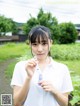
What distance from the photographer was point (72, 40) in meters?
44.6

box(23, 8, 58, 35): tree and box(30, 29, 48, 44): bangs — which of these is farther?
box(23, 8, 58, 35): tree

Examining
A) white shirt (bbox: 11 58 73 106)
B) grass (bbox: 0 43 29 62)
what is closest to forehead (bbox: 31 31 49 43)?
white shirt (bbox: 11 58 73 106)

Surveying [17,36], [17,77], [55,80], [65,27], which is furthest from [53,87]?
[17,36]

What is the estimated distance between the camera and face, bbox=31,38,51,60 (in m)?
2.58

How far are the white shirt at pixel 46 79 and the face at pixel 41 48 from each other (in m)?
0.09

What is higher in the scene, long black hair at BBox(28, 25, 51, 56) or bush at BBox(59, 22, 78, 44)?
long black hair at BBox(28, 25, 51, 56)

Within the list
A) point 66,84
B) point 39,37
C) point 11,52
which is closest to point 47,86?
point 66,84

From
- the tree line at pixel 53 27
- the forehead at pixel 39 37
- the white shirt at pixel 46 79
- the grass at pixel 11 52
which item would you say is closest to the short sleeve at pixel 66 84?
the white shirt at pixel 46 79

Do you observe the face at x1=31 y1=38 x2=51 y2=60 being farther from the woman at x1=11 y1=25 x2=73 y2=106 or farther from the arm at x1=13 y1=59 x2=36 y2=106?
the arm at x1=13 y1=59 x2=36 y2=106

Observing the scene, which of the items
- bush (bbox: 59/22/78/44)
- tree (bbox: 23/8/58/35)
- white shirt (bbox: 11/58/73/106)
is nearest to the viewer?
white shirt (bbox: 11/58/73/106)

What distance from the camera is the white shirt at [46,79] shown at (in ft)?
8.38

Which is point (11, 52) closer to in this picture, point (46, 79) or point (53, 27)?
point (53, 27)

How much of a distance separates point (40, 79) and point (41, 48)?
0.78 ft

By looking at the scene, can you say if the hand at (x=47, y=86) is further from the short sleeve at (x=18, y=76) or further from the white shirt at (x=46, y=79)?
the short sleeve at (x=18, y=76)
